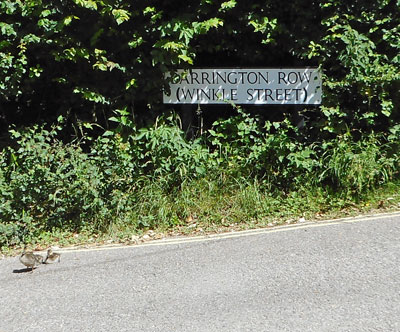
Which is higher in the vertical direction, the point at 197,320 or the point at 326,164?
the point at 326,164

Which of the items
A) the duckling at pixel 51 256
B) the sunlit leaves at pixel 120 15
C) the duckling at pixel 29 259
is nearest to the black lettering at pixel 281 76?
the sunlit leaves at pixel 120 15

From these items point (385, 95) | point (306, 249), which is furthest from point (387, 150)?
point (306, 249)

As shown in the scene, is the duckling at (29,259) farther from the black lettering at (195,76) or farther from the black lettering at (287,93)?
the black lettering at (287,93)

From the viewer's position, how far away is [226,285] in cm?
569

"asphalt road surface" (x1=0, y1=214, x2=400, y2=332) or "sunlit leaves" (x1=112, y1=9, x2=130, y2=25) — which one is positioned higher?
"sunlit leaves" (x1=112, y1=9, x2=130, y2=25)

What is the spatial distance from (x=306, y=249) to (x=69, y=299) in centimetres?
244

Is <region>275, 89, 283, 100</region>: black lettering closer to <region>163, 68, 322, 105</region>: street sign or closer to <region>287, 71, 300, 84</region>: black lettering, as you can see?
<region>163, 68, 322, 105</region>: street sign

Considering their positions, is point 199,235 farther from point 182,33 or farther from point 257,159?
point 182,33

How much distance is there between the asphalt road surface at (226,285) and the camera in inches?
197

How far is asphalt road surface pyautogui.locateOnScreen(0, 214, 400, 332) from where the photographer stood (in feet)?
16.4

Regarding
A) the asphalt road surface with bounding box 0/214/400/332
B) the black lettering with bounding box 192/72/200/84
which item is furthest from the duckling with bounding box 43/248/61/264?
the black lettering with bounding box 192/72/200/84

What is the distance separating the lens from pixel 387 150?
8.30 meters

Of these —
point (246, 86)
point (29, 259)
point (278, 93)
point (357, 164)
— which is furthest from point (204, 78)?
point (29, 259)

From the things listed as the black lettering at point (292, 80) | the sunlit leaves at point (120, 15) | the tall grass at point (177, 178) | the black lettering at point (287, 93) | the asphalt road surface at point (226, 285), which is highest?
the sunlit leaves at point (120, 15)
